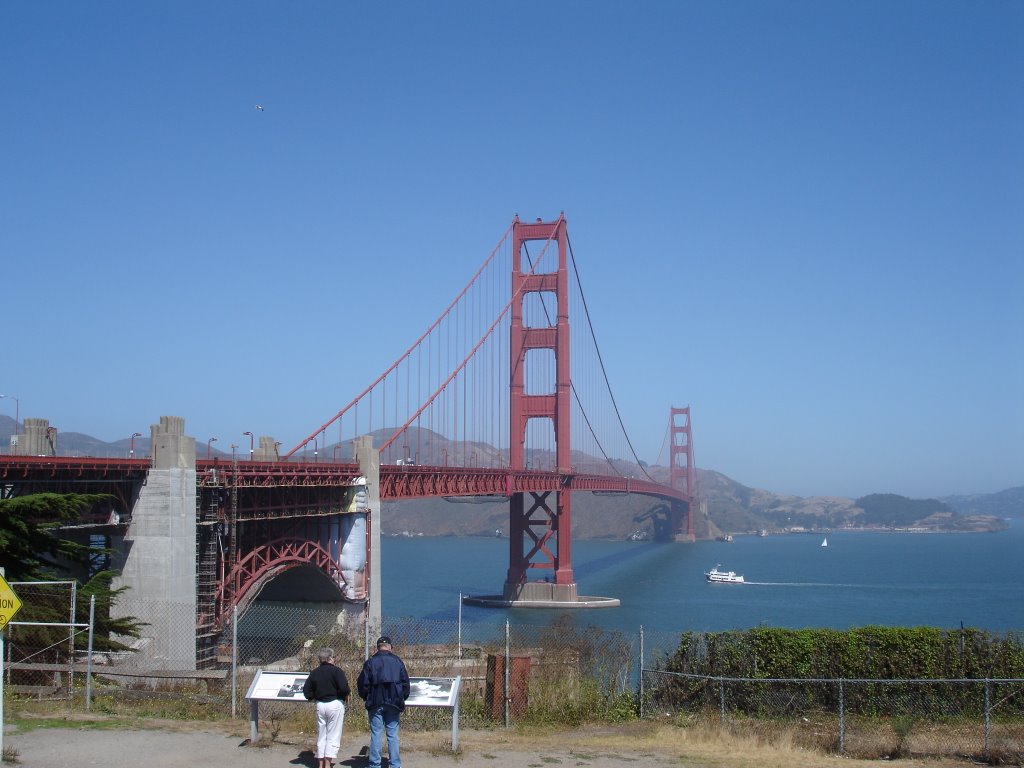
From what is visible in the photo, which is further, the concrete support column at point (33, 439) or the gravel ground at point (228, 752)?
the concrete support column at point (33, 439)

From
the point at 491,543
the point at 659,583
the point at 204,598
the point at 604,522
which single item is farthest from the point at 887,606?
the point at 604,522

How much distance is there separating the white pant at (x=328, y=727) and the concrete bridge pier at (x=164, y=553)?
15138 mm

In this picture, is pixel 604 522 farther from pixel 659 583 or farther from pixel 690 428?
pixel 659 583

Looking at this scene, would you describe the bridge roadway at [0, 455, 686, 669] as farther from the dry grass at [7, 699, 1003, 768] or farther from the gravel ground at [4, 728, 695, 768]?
the gravel ground at [4, 728, 695, 768]

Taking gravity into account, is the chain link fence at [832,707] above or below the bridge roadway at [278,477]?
below

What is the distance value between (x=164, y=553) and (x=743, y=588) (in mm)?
52559

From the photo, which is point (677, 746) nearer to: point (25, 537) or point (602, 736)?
point (602, 736)

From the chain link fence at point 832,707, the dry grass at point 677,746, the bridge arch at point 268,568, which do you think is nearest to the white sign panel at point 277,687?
the dry grass at point 677,746

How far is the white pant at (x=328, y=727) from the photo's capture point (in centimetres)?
920

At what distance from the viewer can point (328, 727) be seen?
9.21 meters

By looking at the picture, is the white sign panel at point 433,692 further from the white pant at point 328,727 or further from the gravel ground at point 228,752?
the white pant at point 328,727

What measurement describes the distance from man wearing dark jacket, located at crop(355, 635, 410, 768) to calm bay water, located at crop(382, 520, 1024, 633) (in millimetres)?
21800

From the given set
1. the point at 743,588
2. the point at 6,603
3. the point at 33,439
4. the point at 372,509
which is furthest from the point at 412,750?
the point at 743,588

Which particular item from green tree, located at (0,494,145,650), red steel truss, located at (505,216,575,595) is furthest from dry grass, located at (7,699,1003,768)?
red steel truss, located at (505,216,575,595)
